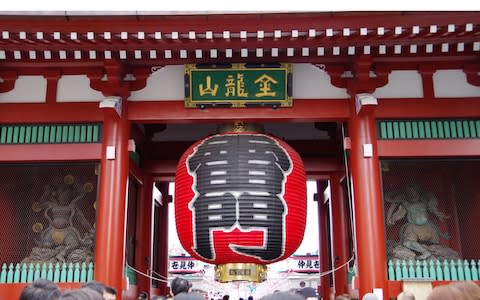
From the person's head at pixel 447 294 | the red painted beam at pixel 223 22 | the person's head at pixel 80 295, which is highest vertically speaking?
the red painted beam at pixel 223 22

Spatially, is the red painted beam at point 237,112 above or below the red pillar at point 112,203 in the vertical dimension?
above

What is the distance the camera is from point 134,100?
23.8 feet

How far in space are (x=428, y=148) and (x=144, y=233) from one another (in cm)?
479

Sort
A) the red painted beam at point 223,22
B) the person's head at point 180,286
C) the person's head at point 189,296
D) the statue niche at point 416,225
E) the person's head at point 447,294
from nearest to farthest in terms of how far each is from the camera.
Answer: the person's head at point 447,294 → the person's head at point 189,296 → the person's head at point 180,286 → the red painted beam at point 223,22 → the statue niche at point 416,225

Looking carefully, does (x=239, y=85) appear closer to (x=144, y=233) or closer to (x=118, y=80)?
(x=118, y=80)

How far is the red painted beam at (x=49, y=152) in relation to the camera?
6996 millimetres

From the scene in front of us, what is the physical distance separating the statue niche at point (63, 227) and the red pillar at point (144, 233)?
1.27 m

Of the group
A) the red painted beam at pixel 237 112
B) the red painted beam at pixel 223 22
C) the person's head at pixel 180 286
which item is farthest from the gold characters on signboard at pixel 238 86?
the person's head at pixel 180 286

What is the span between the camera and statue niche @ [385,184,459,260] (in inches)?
286

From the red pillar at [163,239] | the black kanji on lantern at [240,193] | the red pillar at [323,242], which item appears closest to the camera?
the black kanji on lantern at [240,193]

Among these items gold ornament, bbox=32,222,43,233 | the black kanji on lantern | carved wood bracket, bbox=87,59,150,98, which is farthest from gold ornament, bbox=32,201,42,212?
the black kanji on lantern

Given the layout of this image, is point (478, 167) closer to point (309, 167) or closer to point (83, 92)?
point (309, 167)

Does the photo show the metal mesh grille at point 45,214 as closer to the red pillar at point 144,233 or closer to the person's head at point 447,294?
the red pillar at point 144,233

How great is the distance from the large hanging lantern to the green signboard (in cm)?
54
